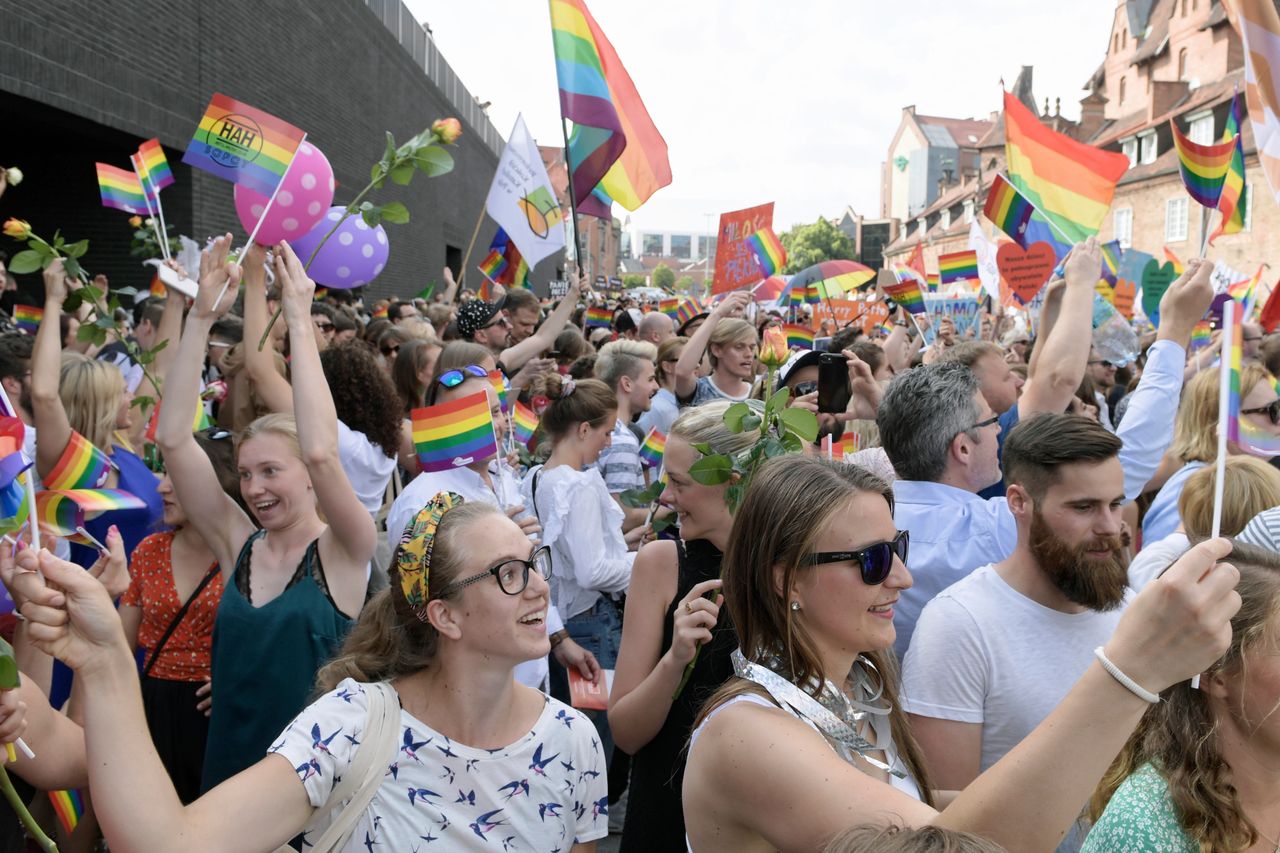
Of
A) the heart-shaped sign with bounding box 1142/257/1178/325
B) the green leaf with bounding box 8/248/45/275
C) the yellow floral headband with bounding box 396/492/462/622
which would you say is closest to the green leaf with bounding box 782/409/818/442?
the yellow floral headband with bounding box 396/492/462/622

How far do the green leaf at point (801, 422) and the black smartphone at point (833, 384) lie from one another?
227cm

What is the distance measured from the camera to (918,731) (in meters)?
2.74

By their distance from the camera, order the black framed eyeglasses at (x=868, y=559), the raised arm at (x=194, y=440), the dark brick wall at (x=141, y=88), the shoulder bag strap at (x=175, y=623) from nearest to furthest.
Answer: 1. the black framed eyeglasses at (x=868, y=559)
2. the raised arm at (x=194, y=440)
3. the shoulder bag strap at (x=175, y=623)
4. the dark brick wall at (x=141, y=88)

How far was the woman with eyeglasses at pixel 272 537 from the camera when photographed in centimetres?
325

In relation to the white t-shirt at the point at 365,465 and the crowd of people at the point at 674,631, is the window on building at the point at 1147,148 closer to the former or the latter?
the crowd of people at the point at 674,631

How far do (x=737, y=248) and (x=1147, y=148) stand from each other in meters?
37.3

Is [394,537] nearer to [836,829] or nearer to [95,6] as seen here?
[836,829]

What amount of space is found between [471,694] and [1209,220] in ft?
12.2

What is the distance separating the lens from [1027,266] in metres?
7.83

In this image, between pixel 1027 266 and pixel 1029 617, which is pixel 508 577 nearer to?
pixel 1029 617

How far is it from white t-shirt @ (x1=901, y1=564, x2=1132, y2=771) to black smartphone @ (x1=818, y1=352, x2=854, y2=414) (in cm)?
228

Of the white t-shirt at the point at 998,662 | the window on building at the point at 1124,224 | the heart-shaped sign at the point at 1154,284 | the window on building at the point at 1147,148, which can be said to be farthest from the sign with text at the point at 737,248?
the window on building at the point at 1147,148

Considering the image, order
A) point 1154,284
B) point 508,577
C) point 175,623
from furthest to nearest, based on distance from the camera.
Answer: point 1154,284 < point 175,623 < point 508,577

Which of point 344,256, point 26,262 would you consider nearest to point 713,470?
point 26,262
